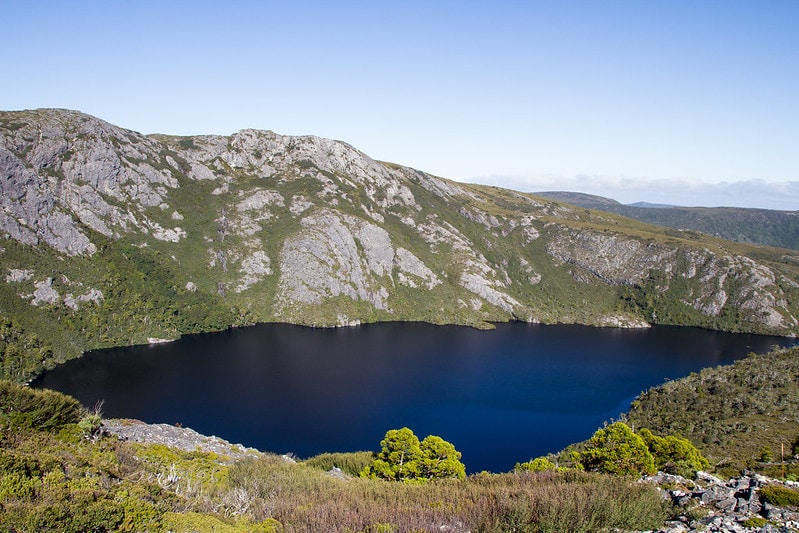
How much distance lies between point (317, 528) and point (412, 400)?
91.1 metres

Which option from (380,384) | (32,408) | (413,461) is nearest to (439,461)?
(413,461)

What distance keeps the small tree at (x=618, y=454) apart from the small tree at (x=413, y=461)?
43.7 ft

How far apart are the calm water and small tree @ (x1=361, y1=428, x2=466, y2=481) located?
3293 centimetres

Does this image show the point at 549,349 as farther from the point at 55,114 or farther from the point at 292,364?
the point at 55,114

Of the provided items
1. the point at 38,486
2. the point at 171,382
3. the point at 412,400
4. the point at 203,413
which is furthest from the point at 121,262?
the point at 38,486

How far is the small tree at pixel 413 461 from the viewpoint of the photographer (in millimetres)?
47594

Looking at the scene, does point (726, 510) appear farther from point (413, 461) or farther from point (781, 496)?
point (413, 461)

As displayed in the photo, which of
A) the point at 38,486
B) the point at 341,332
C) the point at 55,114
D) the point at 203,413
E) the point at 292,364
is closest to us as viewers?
the point at 38,486

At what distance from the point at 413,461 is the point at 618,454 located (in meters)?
20.1

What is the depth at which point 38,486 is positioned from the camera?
19.6 metres

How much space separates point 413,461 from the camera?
48.2 m

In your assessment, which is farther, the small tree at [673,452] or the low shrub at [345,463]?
the low shrub at [345,463]

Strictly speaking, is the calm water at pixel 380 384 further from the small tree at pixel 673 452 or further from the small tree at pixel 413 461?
the small tree at pixel 413 461

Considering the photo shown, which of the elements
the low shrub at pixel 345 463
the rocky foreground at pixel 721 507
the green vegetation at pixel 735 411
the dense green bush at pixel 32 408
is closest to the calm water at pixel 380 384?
the green vegetation at pixel 735 411
